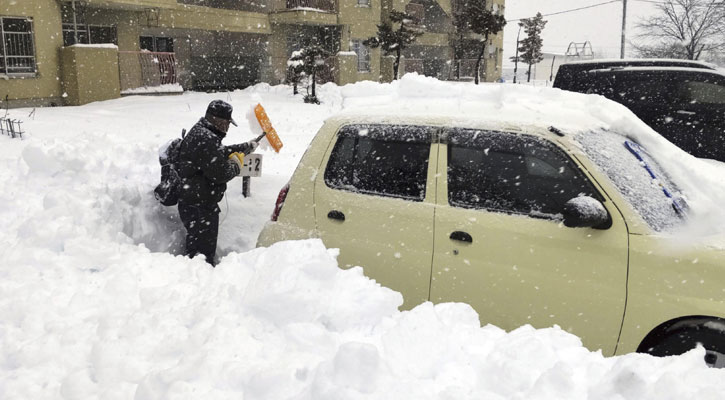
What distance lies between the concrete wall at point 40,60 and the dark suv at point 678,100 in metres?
14.8

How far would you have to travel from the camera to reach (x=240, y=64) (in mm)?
27000

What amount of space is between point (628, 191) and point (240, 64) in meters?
25.7

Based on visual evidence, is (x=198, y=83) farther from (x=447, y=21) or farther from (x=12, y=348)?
(x=12, y=348)

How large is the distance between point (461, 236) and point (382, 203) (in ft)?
1.88

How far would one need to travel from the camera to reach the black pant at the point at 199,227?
16.6 feet

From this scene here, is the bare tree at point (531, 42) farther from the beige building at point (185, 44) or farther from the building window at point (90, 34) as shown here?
the building window at point (90, 34)

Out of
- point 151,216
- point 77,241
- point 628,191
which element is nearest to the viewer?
point 628,191

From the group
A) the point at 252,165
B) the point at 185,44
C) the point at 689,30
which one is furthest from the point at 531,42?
the point at 252,165

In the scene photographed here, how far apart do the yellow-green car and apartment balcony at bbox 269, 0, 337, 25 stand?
887 inches

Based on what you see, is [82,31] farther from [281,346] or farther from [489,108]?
[281,346]

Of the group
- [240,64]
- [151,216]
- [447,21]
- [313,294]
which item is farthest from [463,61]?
[313,294]

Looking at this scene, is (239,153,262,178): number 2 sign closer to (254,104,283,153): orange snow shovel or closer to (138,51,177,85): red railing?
(254,104,283,153): orange snow shovel

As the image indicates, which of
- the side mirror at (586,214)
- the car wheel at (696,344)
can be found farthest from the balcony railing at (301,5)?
the car wheel at (696,344)

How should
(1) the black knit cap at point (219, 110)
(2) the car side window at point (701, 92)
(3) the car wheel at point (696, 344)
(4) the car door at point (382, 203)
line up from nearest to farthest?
(3) the car wheel at point (696, 344), (4) the car door at point (382, 203), (1) the black knit cap at point (219, 110), (2) the car side window at point (701, 92)
